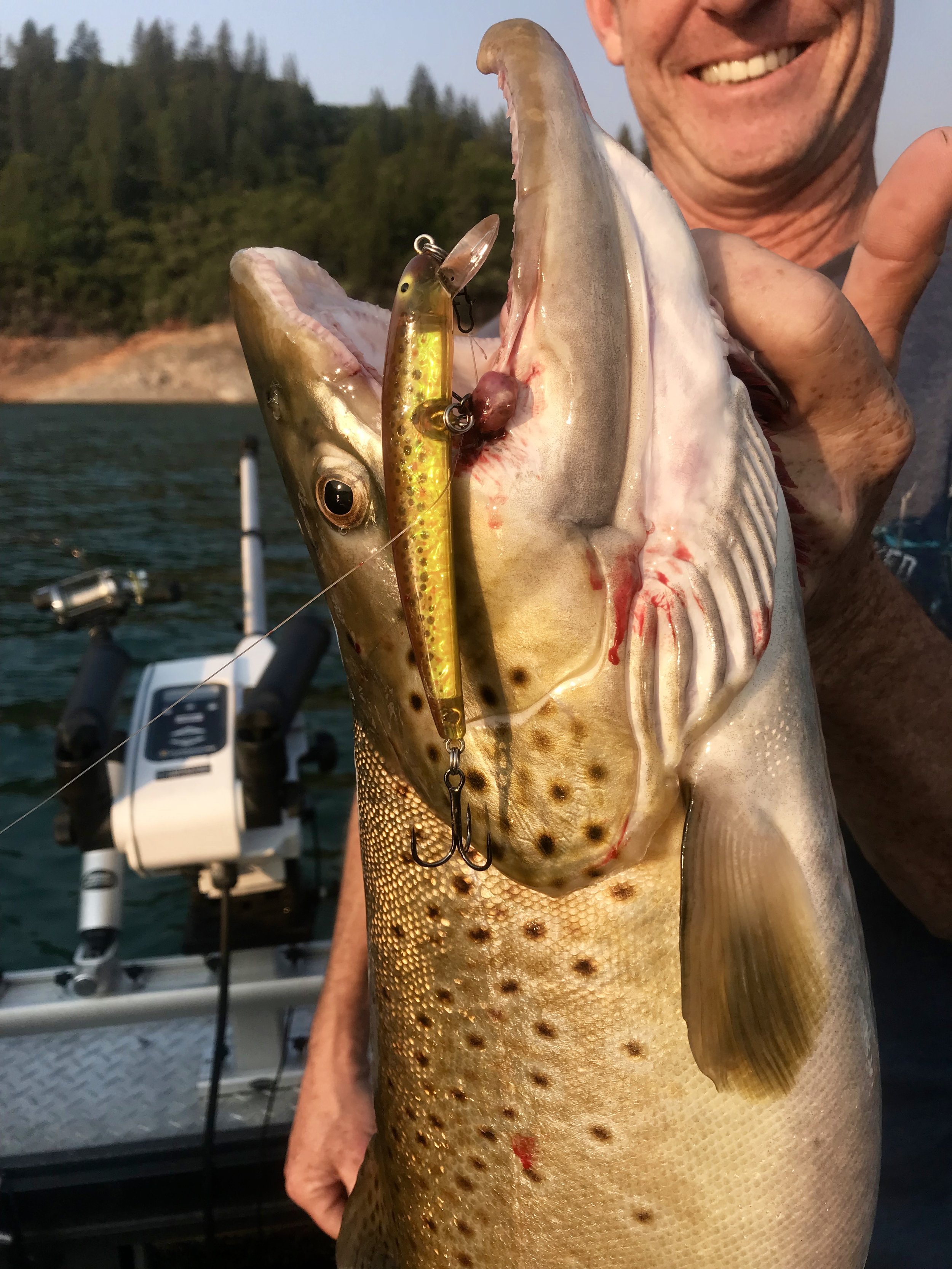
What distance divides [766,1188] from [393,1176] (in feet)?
2.18

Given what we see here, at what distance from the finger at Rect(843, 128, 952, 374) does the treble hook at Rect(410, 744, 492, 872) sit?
861 millimetres

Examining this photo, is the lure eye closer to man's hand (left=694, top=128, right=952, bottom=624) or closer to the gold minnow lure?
the gold minnow lure

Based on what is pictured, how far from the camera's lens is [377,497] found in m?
1.27

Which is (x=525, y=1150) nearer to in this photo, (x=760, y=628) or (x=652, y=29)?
(x=760, y=628)

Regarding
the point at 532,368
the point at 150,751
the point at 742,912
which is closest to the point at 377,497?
the point at 532,368

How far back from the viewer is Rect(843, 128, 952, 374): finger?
1281 mm

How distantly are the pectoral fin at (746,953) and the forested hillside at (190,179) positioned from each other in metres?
57.4

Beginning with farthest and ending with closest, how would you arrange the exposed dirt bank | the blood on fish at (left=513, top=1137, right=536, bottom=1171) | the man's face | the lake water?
the exposed dirt bank, the lake water, the man's face, the blood on fish at (left=513, top=1137, right=536, bottom=1171)

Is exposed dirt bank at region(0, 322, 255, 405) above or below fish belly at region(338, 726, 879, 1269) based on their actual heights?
above

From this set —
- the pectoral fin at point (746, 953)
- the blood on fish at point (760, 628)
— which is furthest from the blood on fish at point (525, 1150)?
the blood on fish at point (760, 628)

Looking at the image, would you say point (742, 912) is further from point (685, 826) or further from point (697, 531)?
point (697, 531)

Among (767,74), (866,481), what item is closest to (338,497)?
(866,481)

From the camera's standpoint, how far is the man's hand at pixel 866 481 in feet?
4.20

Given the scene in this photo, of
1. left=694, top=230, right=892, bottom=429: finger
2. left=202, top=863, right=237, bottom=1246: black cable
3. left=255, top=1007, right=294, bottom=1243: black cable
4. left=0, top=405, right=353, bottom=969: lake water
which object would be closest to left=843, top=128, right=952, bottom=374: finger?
left=694, top=230, right=892, bottom=429: finger
